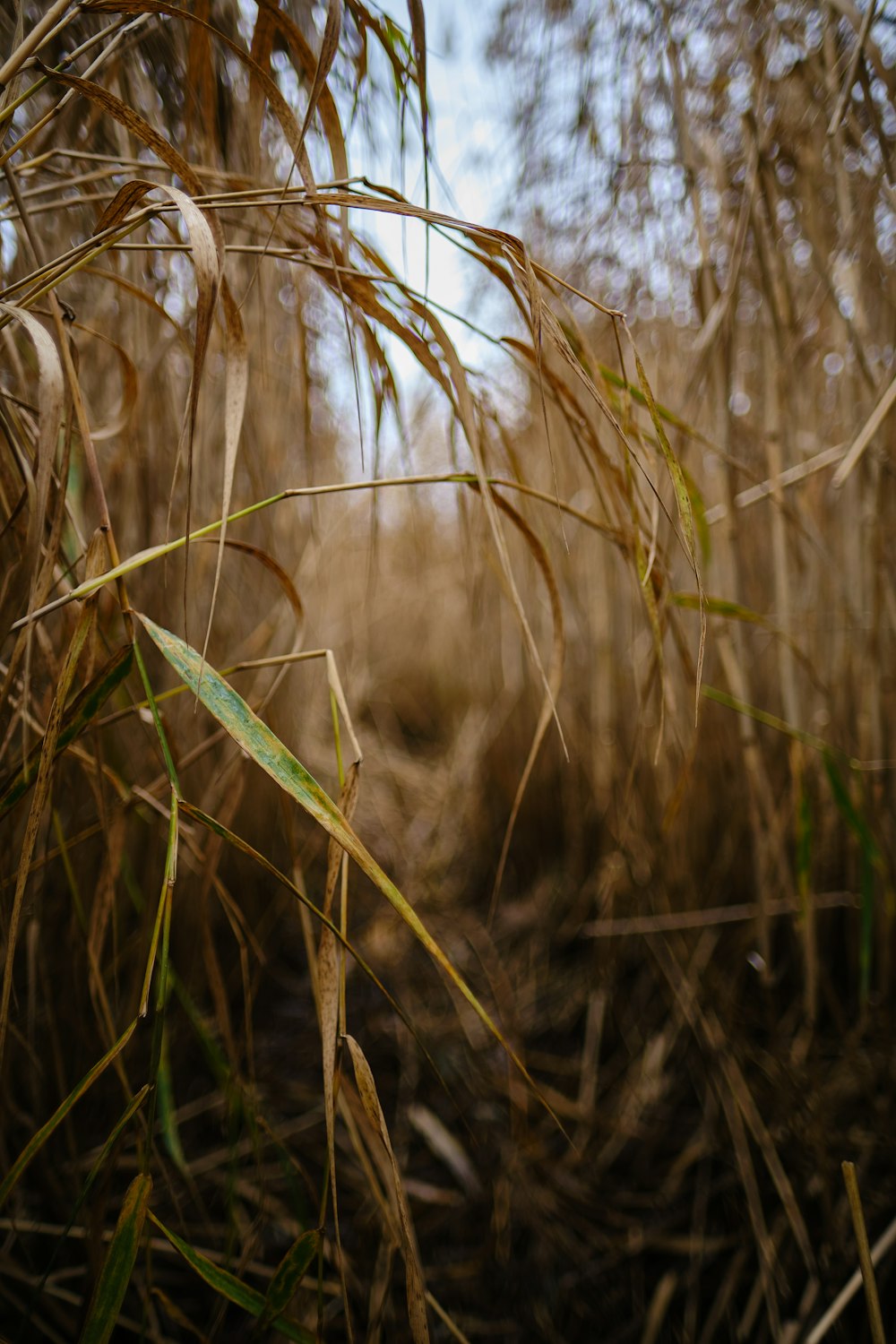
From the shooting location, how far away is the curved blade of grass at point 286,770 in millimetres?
291

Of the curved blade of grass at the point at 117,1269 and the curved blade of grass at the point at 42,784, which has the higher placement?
the curved blade of grass at the point at 42,784

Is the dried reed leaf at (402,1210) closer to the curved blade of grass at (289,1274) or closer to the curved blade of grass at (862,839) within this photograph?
the curved blade of grass at (289,1274)

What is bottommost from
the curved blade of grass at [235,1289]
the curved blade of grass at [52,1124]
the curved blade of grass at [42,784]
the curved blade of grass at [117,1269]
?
the curved blade of grass at [235,1289]

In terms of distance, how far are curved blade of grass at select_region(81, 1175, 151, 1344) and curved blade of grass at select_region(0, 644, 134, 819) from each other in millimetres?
180

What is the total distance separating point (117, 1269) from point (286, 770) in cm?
22

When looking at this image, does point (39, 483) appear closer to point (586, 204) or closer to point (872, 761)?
point (872, 761)

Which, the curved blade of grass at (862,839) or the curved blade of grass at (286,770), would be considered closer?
the curved blade of grass at (286,770)

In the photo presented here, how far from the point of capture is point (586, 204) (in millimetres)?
871

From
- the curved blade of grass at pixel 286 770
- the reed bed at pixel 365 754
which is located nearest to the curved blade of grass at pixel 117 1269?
the reed bed at pixel 365 754

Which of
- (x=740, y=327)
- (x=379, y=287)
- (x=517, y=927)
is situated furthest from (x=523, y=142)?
(x=517, y=927)

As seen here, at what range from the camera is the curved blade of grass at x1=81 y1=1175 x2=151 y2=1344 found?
0.97 feet

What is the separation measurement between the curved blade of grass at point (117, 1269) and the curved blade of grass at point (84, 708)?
18cm

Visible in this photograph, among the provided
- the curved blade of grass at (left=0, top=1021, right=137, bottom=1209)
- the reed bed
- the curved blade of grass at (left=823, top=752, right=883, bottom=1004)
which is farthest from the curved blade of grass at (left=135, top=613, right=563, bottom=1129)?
the curved blade of grass at (left=823, top=752, right=883, bottom=1004)

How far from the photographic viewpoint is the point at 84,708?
13.5 inches
